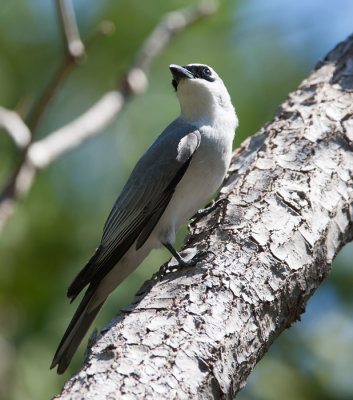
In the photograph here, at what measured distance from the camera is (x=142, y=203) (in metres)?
4.11

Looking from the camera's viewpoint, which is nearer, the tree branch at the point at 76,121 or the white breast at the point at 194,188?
the tree branch at the point at 76,121

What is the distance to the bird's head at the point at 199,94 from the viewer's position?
478 cm

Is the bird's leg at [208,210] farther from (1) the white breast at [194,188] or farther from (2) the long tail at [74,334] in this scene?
(2) the long tail at [74,334]

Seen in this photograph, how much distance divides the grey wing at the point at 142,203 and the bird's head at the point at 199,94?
1.48 ft

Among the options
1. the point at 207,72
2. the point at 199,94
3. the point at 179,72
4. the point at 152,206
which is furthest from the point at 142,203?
the point at 207,72

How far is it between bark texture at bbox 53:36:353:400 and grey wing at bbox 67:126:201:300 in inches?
16.6

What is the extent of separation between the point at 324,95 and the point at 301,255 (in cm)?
152

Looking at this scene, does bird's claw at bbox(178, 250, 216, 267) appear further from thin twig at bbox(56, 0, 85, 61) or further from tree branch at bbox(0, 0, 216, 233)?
thin twig at bbox(56, 0, 85, 61)

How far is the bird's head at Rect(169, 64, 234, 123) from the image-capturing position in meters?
4.78

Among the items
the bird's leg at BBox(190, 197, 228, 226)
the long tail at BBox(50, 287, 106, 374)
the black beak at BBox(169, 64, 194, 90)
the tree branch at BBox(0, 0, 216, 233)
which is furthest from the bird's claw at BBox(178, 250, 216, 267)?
the black beak at BBox(169, 64, 194, 90)

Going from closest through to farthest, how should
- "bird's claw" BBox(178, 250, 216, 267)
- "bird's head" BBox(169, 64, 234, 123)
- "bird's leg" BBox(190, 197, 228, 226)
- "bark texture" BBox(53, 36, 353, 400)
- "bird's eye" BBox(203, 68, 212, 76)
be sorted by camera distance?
"bark texture" BBox(53, 36, 353, 400), "bird's claw" BBox(178, 250, 216, 267), "bird's leg" BBox(190, 197, 228, 226), "bird's head" BBox(169, 64, 234, 123), "bird's eye" BBox(203, 68, 212, 76)

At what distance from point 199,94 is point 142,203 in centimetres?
129

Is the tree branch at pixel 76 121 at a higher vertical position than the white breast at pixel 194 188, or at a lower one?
higher

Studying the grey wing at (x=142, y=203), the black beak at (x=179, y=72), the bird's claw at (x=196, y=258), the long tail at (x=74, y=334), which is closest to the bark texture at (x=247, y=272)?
the bird's claw at (x=196, y=258)
